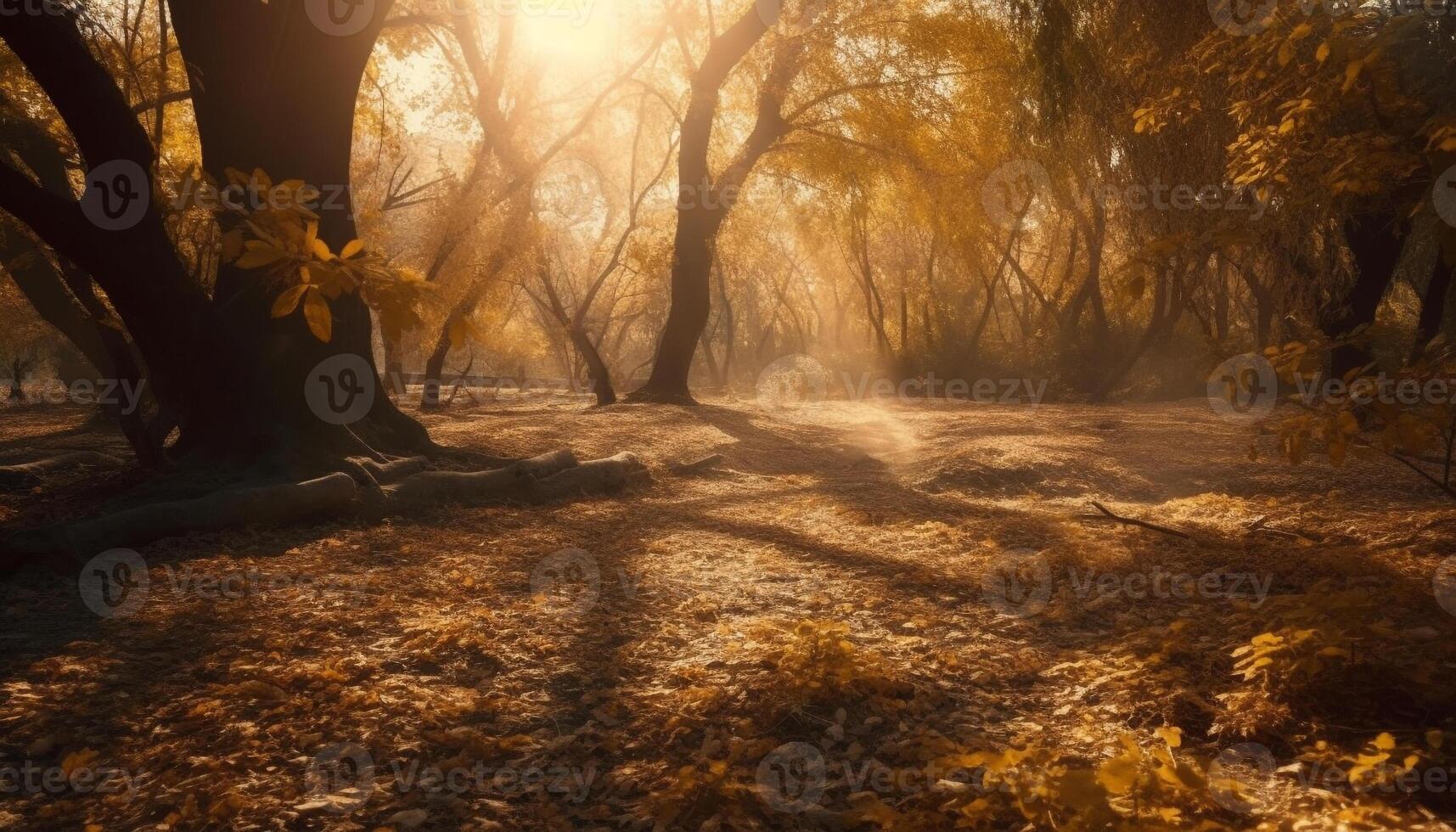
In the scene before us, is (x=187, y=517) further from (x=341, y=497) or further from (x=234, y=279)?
(x=234, y=279)

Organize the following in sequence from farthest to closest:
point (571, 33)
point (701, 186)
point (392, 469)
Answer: point (571, 33) → point (701, 186) → point (392, 469)

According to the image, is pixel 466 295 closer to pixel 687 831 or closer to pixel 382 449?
pixel 382 449

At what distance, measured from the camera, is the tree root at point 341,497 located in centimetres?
422

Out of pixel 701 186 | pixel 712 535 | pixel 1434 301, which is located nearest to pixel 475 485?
pixel 712 535

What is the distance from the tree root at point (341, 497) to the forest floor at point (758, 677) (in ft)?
0.56

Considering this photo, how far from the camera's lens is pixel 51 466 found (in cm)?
653

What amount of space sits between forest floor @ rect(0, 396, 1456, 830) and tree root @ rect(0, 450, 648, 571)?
0.56ft

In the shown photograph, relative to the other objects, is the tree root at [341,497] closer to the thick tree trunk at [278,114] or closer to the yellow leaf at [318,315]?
the thick tree trunk at [278,114]

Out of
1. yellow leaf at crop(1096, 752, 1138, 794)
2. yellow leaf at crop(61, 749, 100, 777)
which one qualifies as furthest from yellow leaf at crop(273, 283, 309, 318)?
yellow leaf at crop(1096, 752, 1138, 794)

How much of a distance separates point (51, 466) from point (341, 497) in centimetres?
300

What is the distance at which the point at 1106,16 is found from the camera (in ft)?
25.6

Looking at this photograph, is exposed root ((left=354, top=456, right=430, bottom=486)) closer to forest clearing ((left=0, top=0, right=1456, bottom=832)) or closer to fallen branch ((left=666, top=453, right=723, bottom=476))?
forest clearing ((left=0, top=0, right=1456, bottom=832))

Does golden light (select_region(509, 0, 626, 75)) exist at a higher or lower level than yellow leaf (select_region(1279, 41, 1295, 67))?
higher

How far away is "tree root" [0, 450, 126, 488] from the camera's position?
6.02m
